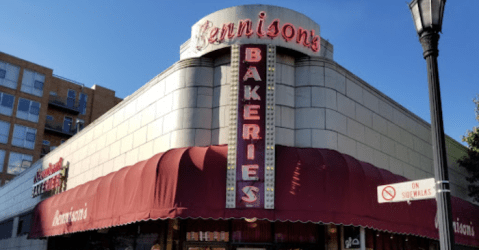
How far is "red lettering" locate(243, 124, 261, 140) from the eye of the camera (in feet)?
40.3

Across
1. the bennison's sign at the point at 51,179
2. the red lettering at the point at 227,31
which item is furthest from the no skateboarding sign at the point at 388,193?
the bennison's sign at the point at 51,179

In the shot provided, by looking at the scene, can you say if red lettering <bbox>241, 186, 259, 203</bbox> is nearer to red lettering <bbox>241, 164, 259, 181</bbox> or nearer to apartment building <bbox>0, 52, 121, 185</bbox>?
red lettering <bbox>241, 164, 259, 181</bbox>

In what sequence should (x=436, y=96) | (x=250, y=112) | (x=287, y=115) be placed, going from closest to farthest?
(x=436, y=96)
(x=250, y=112)
(x=287, y=115)

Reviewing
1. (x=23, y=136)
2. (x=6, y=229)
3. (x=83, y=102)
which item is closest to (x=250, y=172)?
(x=6, y=229)

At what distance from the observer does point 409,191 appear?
22.7ft

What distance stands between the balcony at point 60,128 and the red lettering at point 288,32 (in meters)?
48.9

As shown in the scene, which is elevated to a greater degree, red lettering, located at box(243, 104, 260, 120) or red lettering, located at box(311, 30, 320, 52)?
red lettering, located at box(311, 30, 320, 52)

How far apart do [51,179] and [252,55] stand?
598 inches

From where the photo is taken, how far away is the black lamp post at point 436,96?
5.95 metres

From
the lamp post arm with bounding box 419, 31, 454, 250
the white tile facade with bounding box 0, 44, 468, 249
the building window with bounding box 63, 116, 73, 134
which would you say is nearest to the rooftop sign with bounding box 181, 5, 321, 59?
the white tile facade with bounding box 0, 44, 468, 249

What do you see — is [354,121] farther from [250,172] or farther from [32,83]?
[32,83]

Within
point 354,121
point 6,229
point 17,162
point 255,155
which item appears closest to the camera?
point 255,155

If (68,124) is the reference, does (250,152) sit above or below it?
below

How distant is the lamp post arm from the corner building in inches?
216
